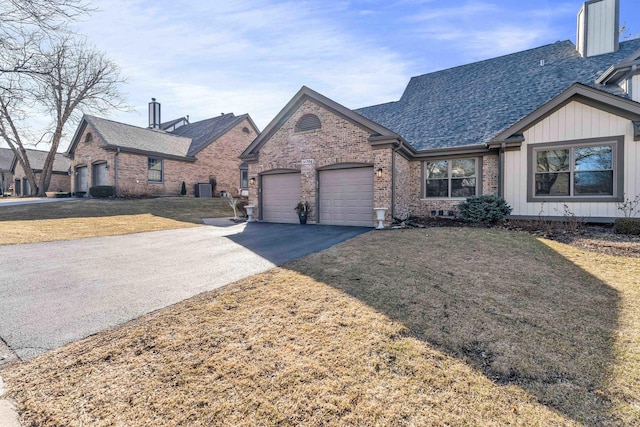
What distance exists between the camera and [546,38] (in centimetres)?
1622

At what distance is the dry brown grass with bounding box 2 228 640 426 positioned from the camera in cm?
216

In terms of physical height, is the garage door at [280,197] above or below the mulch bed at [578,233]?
above

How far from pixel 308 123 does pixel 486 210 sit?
7.70 meters

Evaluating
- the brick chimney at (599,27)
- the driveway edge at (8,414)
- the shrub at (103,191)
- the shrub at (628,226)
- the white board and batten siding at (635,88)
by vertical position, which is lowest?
the driveway edge at (8,414)

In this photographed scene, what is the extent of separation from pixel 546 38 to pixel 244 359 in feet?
71.2

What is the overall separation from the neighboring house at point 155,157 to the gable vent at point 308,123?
1275cm

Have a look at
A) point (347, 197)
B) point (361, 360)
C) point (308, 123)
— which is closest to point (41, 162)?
point (308, 123)

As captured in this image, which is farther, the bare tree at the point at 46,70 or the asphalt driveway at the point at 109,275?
the bare tree at the point at 46,70

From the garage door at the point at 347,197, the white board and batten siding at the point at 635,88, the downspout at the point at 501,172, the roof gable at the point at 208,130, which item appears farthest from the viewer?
the roof gable at the point at 208,130

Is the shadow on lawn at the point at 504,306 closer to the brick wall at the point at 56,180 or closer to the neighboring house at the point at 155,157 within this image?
the neighboring house at the point at 155,157

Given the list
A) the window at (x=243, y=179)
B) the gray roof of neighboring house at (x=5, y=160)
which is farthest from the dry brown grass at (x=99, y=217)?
the gray roof of neighboring house at (x=5, y=160)

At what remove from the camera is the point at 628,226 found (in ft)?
26.9

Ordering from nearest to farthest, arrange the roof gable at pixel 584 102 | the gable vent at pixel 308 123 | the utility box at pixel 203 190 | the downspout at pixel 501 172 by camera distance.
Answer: the roof gable at pixel 584 102 → the downspout at pixel 501 172 → the gable vent at pixel 308 123 → the utility box at pixel 203 190

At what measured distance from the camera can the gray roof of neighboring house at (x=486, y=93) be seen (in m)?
12.6
